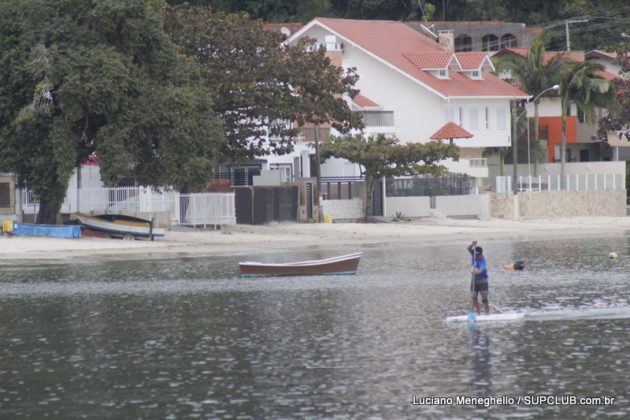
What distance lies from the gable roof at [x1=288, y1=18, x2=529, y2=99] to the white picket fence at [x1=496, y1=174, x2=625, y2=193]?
6173 millimetres

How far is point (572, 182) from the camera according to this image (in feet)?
288

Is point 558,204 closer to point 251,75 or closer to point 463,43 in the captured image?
point 251,75

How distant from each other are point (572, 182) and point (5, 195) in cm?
4098

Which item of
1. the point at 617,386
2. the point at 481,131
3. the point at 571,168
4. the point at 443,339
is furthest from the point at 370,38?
the point at 617,386

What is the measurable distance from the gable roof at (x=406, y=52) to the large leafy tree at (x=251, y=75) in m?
17.7

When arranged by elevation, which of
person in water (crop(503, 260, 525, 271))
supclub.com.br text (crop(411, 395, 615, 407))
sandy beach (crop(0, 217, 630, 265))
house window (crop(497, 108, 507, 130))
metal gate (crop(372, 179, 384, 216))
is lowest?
supclub.com.br text (crop(411, 395, 615, 407))

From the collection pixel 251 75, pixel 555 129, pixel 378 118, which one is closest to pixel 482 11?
pixel 555 129

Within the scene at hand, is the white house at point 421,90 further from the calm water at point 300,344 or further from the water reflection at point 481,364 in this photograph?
the water reflection at point 481,364

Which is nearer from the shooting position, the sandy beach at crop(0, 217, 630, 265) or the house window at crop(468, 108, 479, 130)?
the sandy beach at crop(0, 217, 630, 265)

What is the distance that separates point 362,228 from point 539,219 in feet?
49.6

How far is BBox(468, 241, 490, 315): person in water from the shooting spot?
34.2 m

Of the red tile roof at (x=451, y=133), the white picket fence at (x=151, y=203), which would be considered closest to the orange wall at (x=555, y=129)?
the red tile roof at (x=451, y=133)

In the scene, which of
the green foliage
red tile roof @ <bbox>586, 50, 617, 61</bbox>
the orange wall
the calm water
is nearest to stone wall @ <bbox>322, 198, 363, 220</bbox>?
the calm water

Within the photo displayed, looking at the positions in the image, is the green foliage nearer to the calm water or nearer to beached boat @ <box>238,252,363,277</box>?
beached boat @ <box>238,252,363,277</box>
